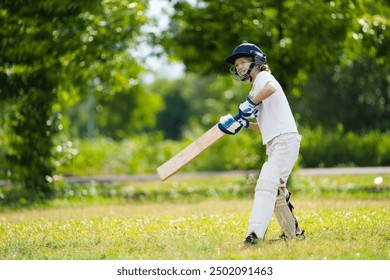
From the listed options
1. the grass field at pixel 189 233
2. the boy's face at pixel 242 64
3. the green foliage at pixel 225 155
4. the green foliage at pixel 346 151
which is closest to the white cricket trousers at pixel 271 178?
the grass field at pixel 189 233

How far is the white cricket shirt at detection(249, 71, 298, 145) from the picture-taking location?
704 cm

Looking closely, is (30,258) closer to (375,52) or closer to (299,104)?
(375,52)

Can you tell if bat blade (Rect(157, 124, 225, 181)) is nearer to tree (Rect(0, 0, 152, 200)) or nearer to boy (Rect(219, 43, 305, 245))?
boy (Rect(219, 43, 305, 245))

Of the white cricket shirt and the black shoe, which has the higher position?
the white cricket shirt

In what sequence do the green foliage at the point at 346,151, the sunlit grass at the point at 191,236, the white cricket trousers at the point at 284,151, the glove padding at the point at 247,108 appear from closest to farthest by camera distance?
the sunlit grass at the point at 191,236 → the glove padding at the point at 247,108 → the white cricket trousers at the point at 284,151 → the green foliage at the point at 346,151

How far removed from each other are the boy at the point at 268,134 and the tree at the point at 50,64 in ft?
19.0

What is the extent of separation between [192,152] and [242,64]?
42.6 inches

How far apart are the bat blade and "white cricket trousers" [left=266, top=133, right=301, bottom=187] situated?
58 centimetres

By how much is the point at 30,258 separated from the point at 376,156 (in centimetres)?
1584

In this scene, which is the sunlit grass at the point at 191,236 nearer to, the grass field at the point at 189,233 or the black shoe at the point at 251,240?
the grass field at the point at 189,233

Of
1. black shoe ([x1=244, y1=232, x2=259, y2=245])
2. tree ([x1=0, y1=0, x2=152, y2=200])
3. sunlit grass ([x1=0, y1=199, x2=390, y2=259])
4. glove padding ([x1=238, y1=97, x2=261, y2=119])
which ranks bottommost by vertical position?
tree ([x1=0, y1=0, x2=152, y2=200])

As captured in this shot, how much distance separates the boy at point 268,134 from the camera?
22.3ft

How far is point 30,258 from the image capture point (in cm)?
673

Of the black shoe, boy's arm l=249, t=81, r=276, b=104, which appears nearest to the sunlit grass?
the black shoe
